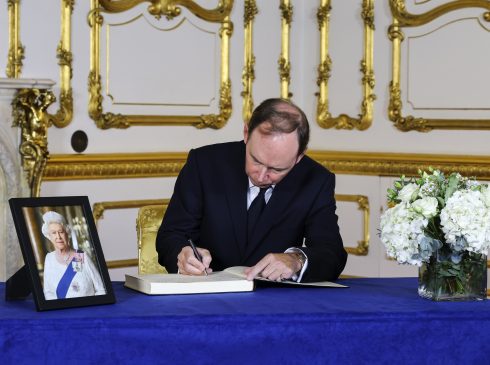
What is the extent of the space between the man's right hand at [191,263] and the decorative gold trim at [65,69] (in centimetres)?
293

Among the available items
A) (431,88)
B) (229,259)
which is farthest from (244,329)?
(431,88)

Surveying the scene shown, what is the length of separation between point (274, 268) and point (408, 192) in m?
0.49

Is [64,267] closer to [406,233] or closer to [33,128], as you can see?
[406,233]

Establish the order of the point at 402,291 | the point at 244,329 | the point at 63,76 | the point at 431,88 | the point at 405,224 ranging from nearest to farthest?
1. the point at 244,329
2. the point at 405,224
3. the point at 402,291
4. the point at 63,76
5. the point at 431,88

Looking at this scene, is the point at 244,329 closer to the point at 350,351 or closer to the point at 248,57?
the point at 350,351

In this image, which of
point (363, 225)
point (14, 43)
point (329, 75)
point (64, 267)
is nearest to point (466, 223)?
point (64, 267)

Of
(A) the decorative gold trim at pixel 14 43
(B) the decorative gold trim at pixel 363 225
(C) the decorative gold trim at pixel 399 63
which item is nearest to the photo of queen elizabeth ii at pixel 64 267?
(A) the decorative gold trim at pixel 14 43

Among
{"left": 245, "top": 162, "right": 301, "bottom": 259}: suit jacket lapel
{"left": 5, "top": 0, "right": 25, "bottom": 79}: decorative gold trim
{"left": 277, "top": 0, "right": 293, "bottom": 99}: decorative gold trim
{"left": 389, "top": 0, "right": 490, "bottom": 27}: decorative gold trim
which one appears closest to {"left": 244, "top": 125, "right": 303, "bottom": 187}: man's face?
{"left": 245, "top": 162, "right": 301, "bottom": 259}: suit jacket lapel

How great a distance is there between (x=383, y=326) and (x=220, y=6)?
174 inches

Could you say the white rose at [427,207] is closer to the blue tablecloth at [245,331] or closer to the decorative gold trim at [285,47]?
the blue tablecloth at [245,331]

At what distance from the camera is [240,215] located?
3.79m

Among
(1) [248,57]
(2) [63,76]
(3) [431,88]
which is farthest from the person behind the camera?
(1) [248,57]

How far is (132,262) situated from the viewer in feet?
21.5

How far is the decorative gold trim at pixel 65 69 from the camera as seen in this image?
6102 mm
